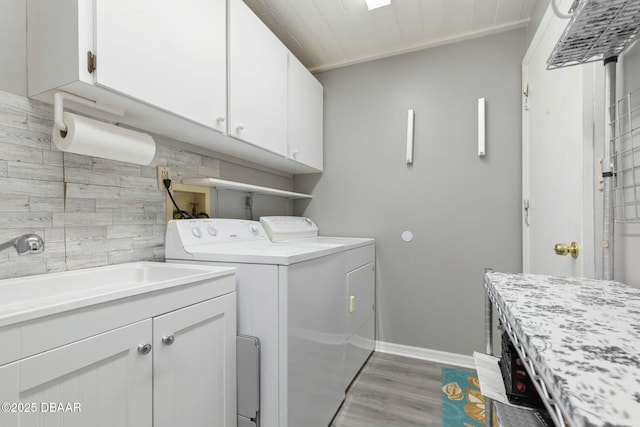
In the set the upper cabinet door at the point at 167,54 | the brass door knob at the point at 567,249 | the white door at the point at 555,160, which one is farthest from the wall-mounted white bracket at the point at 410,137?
the upper cabinet door at the point at 167,54

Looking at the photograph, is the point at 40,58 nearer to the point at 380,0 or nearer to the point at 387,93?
the point at 380,0

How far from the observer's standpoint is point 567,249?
115 cm

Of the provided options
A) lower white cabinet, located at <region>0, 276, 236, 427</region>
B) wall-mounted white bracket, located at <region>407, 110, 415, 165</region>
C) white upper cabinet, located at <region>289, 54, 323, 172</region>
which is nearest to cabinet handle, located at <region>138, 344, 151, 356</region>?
lower white cabinet, located at <region>0, 276, 236, 427</region>

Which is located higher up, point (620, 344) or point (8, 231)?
point (8, 231)

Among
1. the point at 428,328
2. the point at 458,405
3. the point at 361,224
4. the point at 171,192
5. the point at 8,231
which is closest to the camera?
the point at 8,231

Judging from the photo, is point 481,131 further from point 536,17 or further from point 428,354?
point 428,354

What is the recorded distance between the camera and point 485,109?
2.15 metres

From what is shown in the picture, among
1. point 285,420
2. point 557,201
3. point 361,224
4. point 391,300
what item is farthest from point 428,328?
point 285,420

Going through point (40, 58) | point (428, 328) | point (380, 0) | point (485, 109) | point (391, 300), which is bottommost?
point (428, 328)

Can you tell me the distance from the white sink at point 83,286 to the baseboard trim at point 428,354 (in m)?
1.74

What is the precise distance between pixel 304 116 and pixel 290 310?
1592mm

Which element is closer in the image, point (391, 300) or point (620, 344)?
point (620, 344)

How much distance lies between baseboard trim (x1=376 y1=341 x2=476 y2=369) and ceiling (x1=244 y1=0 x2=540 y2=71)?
2.41 m

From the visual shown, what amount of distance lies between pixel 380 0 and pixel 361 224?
1.59 metres
